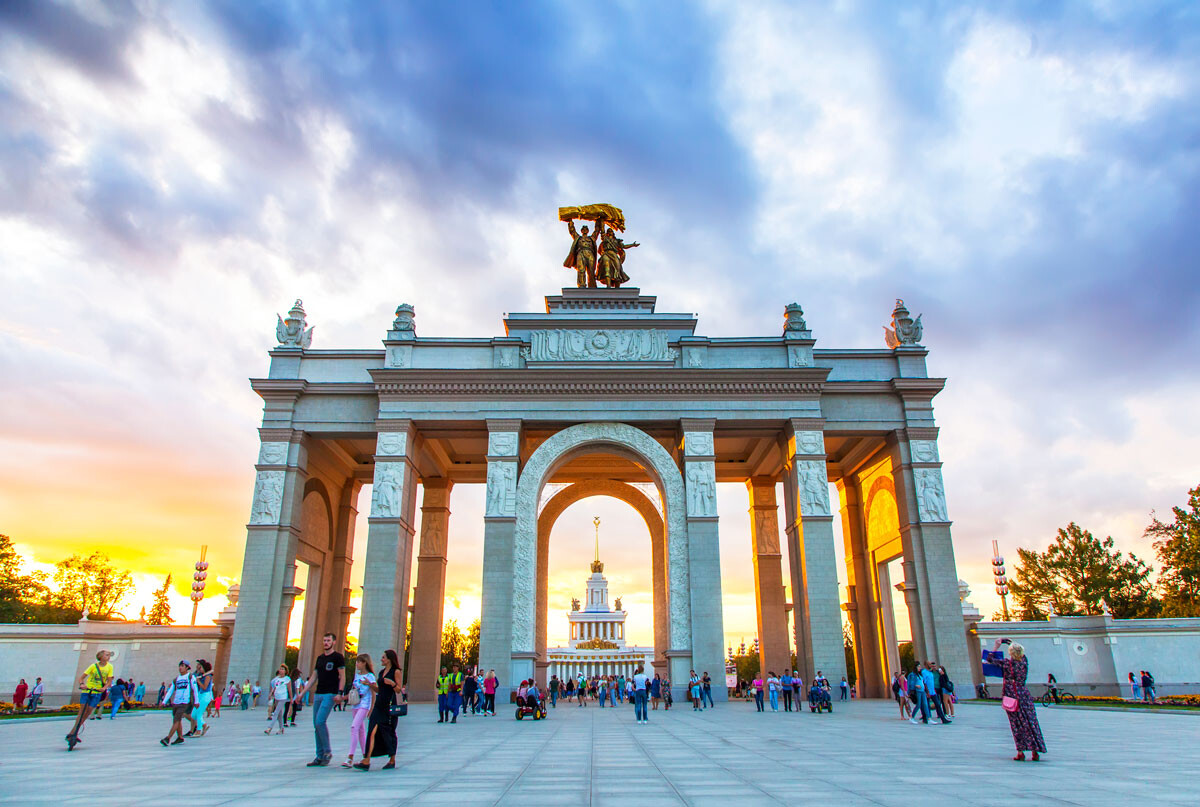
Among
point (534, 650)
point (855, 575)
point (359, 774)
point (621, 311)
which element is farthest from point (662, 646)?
point (359, 774)

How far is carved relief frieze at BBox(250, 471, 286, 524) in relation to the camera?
2639 cm

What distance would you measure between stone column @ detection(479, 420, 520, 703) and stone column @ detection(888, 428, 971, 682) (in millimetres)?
14817

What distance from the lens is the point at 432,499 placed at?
109 feet

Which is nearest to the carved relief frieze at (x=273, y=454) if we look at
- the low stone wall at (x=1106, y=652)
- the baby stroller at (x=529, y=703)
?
the baby stroller at (x=529, y=703)

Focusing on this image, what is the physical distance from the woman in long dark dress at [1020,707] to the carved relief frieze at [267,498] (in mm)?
24332

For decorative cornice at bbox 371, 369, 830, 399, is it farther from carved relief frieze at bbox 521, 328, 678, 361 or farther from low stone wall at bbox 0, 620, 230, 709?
low stone wall at bbox 0, 620, 230, 709

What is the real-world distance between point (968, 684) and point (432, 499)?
23299mm

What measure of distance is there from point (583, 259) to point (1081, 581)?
128 ft

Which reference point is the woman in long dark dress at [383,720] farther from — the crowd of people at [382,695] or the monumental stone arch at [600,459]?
the monumental stone arch at [600,459]

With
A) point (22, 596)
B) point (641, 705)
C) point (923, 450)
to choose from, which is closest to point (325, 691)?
point (641, 705)

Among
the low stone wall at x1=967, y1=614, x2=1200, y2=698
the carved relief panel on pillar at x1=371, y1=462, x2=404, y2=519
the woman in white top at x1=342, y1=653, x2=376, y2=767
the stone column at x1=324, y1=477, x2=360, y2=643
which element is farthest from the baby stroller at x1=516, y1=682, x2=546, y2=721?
the low stone wall at x1=967, y1=614, x2=1200, y2=698

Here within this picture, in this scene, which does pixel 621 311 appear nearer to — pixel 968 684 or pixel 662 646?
pixel 662 646

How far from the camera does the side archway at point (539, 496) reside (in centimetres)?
2523

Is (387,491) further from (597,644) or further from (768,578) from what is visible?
(597,644)
